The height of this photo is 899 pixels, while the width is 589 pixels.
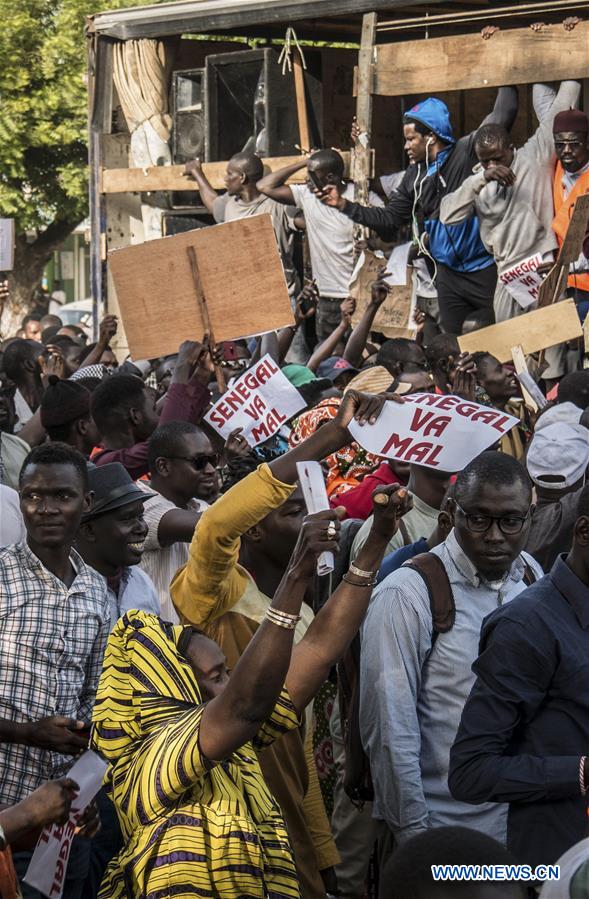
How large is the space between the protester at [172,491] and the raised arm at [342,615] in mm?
1591

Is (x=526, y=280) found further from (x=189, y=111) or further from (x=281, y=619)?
(x=281, y=619)

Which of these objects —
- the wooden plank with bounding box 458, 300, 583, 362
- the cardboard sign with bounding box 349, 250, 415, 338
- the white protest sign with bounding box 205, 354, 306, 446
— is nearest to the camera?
the white protest sign with bounding box 205, 354, 306, 446

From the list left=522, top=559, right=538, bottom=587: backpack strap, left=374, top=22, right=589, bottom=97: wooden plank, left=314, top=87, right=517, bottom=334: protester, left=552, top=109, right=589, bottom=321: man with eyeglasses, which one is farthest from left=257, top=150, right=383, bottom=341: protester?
left=522, top=559, right=538, bottom=587: backpack strap

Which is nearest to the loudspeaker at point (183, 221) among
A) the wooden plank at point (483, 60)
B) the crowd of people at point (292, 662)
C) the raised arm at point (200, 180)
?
the raised arm at point (200, 180)

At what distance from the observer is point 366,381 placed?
6883 mm

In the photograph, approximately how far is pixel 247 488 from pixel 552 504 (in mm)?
1756

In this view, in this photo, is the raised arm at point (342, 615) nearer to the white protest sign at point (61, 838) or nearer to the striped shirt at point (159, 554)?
the white protest sign at point (61, 838)

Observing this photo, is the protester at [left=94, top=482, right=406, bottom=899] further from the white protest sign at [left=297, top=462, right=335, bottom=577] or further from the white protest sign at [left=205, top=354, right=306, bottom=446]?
the white protest sign at [left=205, top=354, right=306, bottom=446]

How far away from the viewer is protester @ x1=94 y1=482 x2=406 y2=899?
3012 millimetres

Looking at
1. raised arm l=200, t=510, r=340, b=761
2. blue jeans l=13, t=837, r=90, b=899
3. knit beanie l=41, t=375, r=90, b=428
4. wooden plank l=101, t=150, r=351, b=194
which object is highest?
wooden plank l=101, t=150, r=351, b=194

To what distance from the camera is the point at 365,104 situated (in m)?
11.7

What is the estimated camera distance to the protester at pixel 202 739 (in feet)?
9.88

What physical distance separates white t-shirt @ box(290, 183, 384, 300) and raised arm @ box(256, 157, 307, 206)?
102 millimetres

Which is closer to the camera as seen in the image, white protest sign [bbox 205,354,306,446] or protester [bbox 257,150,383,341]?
white protest sign [bbox 205,354,306,446]
